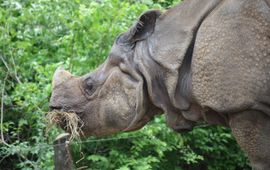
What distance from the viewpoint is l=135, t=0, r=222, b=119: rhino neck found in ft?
11.5

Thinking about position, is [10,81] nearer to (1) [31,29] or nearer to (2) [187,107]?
(1) [31,29]

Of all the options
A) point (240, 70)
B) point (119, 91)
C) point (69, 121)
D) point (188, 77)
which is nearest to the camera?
point (240, 70)

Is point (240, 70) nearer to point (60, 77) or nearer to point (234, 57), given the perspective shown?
point (234, 57)

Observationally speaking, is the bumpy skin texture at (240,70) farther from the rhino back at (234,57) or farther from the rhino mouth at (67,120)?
the rhino mouth at (67,120)

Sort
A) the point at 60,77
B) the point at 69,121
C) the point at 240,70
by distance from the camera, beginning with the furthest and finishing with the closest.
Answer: the point at 60,77 < the point at 69,121 < the point at 240,70

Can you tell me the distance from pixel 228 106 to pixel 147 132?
200cm

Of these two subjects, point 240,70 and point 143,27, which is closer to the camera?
point 240,70

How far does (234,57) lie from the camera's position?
328cm

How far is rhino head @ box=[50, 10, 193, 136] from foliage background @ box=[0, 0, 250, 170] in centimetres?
82

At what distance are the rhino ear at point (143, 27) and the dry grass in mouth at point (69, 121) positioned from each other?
52cm

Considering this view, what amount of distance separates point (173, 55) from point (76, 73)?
1843 millimetres

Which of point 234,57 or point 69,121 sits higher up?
point 234,57

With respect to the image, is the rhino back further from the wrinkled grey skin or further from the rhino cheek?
the rhino cheek

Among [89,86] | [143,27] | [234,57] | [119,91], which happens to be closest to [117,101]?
[119,91]
